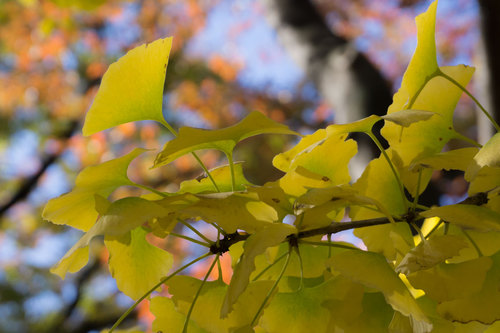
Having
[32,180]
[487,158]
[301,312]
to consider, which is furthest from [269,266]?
[32,180]

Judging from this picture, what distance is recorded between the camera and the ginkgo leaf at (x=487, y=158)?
25cm

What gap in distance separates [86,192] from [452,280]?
23cm

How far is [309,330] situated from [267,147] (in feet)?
16.4

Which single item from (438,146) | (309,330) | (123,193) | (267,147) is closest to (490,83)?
(438,146)

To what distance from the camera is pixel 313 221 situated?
0.98ft

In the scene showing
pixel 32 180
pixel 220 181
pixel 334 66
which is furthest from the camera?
pixel 32 180

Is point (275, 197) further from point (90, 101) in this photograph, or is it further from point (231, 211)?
point (90, 101)

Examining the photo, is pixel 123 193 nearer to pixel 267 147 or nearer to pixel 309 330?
pixel 267 147

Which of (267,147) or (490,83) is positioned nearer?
(490,83)

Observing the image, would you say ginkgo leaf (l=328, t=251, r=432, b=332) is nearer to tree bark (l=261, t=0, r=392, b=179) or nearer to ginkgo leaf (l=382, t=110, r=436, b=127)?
ginkgo leaf (l=382, t=110, r=436, b=127)

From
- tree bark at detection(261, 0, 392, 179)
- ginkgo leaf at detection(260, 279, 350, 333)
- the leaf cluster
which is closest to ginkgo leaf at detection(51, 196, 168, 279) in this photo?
the leaf cluster

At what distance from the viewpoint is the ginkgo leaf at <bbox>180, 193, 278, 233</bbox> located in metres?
0.27

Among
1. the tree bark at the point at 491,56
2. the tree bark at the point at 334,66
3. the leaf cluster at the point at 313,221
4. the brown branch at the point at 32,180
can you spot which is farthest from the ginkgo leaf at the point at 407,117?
the brown branch at the point at 32,180

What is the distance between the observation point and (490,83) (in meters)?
1.02
